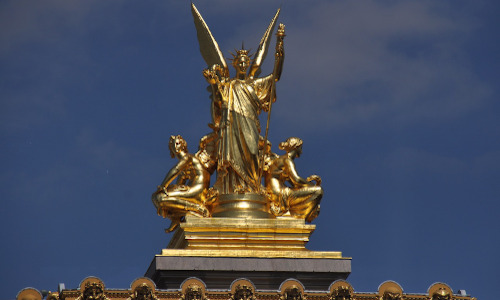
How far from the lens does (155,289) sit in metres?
60.8

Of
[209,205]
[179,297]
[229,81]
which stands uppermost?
[229,81]

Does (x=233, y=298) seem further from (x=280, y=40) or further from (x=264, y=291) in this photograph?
(x=280, y=40)

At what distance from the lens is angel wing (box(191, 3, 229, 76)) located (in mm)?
70250

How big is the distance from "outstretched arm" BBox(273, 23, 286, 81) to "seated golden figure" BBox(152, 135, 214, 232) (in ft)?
15.0

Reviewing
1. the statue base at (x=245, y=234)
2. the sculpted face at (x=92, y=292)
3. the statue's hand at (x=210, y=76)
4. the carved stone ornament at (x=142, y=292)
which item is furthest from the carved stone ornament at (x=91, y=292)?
the statue's hand at (x=210, y=76)

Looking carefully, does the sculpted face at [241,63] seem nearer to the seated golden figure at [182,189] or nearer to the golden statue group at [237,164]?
the golden statue group at [237,164]

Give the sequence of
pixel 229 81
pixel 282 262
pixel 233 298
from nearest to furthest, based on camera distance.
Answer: pixel 233 298 → pixel 282 262 → pixel 229 81

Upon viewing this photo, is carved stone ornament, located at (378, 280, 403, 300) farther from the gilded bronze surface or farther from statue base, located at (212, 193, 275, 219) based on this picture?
statue base, located at (212, 193, 275, 219)

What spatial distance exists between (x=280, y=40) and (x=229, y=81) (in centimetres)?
267

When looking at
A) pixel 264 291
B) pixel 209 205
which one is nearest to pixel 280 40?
pixel 209 205

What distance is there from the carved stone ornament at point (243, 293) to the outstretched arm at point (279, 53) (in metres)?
11.7

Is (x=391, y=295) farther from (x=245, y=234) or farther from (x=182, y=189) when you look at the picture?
(x=182, y=189)

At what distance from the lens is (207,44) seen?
2778 inches

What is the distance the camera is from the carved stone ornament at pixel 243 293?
60.6m
